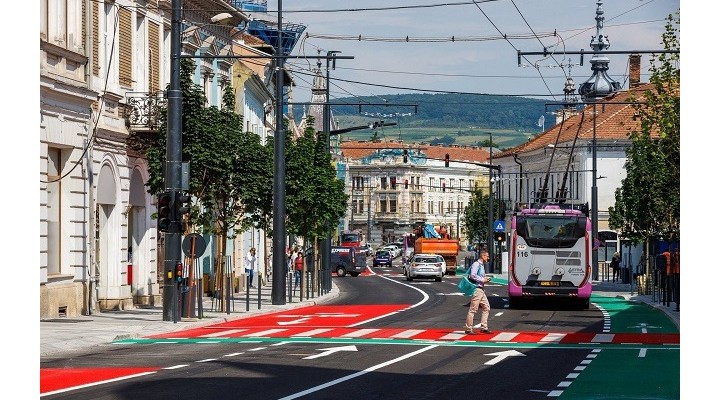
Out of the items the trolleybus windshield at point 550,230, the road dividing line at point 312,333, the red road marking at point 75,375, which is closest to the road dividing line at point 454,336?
the road dividing line at point 312,333

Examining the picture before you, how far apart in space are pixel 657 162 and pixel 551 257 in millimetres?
10766

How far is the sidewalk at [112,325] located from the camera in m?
27.4

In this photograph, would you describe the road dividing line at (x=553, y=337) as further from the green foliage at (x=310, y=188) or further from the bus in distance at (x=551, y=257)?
the green foliage at (x=310, y=188)

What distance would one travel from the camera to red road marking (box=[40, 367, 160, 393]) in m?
19.1

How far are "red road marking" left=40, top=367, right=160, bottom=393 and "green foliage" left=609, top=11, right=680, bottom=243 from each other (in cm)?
1723

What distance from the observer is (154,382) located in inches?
770

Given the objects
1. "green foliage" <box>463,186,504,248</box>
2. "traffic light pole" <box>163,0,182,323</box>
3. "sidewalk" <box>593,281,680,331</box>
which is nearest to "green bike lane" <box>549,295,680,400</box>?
"sidewalk" <box>593,281,680,331</box>

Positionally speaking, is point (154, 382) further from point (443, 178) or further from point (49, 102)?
point (443, 178)

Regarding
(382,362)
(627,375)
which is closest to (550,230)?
(382,362)

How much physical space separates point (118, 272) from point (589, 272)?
15.6 metres

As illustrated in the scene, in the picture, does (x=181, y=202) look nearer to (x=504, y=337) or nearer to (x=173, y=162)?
(x=173, y=162)

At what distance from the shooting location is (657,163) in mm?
57125

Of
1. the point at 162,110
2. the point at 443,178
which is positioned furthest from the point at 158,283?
the point at 443,178

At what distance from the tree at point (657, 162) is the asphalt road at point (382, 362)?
4609 mm
